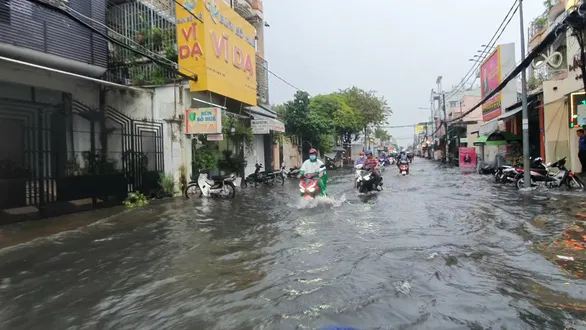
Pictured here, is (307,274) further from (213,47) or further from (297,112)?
(297,112)

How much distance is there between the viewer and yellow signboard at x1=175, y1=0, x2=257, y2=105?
13781mm

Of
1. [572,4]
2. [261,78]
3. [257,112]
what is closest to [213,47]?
[257,112]

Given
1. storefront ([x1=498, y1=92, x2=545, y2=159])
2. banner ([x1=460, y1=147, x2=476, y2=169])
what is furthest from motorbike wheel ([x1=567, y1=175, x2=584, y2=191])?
banner ([x1=460, y1=147, x2=476, y2=169])

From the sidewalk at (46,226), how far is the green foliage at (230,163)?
777 cm

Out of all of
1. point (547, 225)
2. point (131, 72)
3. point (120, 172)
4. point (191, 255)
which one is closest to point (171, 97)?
point (131, 72)

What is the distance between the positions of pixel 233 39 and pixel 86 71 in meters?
6.14

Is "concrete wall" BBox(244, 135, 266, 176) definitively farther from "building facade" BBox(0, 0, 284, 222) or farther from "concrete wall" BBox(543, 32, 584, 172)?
"concrete wall" BBox(543, 32, 584, 172)

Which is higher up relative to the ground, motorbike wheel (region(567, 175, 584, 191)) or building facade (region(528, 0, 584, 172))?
building facade (region(528, 0, 584, 172))

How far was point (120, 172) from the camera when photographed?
38.9ft

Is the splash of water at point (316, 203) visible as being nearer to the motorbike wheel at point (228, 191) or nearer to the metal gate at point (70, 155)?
the motorbike wheel at point (228, 191)

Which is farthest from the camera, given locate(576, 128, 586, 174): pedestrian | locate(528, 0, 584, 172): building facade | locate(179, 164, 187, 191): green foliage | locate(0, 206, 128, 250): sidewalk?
locate(179, 164, 187, 191): green foliage

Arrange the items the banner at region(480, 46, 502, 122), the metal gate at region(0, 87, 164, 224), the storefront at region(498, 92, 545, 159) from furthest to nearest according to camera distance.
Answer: the banner at region(480, 46, 502, 122), the storefront at region(498, 92, 545, 159), the metal gate at region(0, 87, 164, 224)

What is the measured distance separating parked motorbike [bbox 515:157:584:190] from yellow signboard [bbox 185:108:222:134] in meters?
10.5

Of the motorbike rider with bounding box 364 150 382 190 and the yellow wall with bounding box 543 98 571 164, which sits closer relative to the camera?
the motorbike rider with bounding box 364 150 382 190
